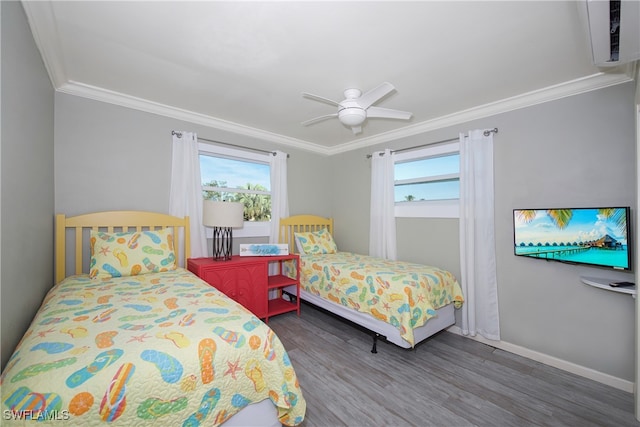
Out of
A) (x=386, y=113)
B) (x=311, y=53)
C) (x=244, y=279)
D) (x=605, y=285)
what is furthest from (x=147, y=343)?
(x=605, y=285)

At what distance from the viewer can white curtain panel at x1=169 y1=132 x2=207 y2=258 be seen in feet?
9.67

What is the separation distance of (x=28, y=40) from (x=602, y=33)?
10.8ft

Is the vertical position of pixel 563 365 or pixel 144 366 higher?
pixel 144 366

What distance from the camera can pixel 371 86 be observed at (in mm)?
2377

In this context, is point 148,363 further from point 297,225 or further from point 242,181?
point 297,225

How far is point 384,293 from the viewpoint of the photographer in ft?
8.06

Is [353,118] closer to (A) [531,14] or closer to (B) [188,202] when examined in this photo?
(A) [531,14]

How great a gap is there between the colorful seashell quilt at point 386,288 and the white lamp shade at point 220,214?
44.3 inches

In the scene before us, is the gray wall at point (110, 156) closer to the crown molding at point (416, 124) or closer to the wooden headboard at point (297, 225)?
the crown molding at point (416, 124)

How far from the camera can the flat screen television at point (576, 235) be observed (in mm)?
2006

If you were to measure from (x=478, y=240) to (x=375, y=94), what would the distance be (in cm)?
195

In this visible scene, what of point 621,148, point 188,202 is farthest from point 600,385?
point 188,202

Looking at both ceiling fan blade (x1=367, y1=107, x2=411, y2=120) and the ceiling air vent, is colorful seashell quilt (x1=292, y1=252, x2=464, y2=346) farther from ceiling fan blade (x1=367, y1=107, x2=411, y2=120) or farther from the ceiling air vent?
the ceiling air vent

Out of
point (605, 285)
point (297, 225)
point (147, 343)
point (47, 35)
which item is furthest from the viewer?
point (297, 225)
